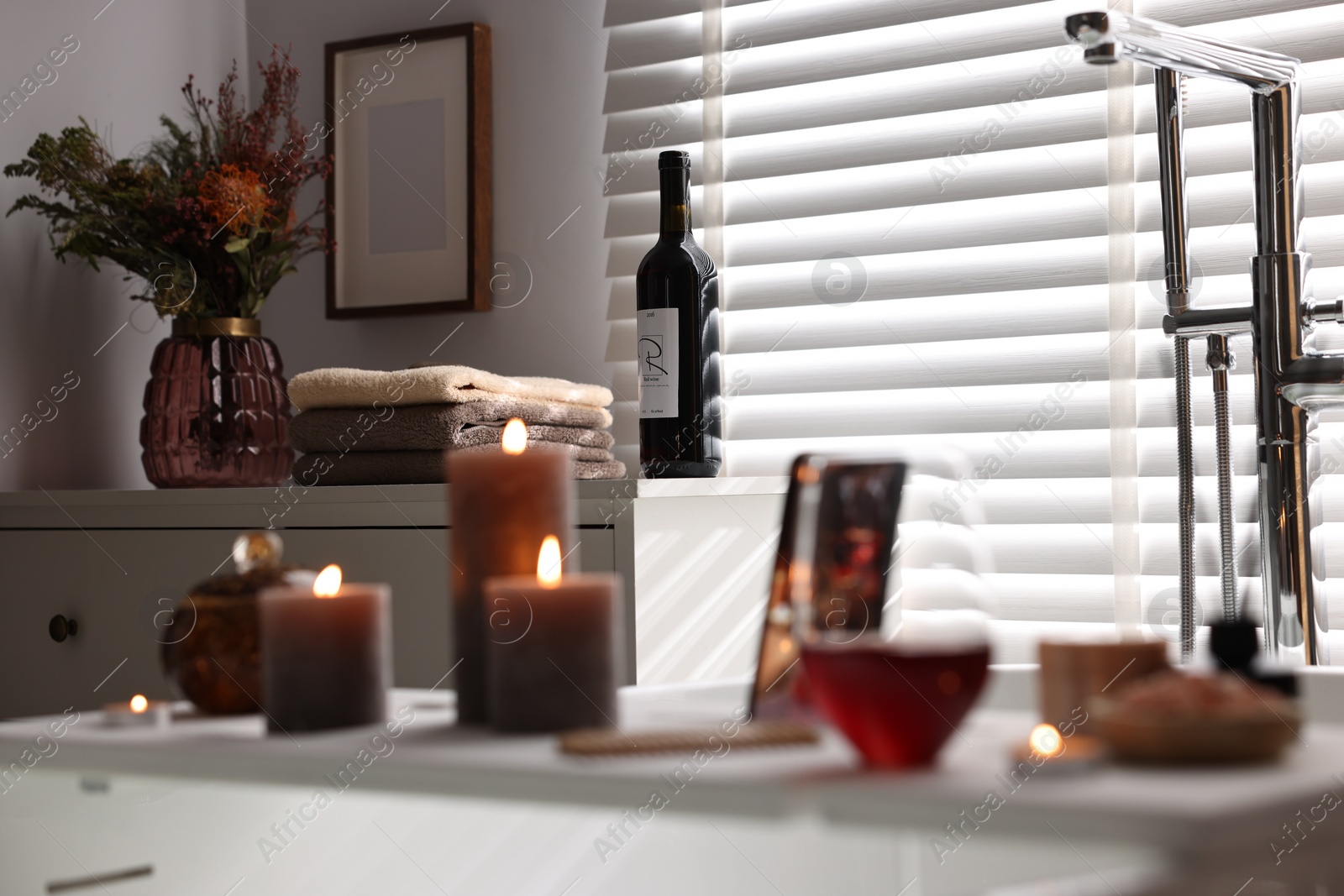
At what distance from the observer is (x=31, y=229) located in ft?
5.32

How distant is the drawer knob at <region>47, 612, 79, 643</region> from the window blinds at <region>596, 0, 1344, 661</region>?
64 cm

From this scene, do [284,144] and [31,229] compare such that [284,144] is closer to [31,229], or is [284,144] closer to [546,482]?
[31,229]

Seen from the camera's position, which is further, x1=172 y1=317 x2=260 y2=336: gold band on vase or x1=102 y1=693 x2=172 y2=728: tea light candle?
x1=172 y1=317 x2=260 y2=336: gold band on vase

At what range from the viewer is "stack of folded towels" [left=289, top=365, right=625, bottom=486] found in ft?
4.10

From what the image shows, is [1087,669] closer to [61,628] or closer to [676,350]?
[676,350]

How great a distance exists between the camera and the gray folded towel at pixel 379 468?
1.26 metres

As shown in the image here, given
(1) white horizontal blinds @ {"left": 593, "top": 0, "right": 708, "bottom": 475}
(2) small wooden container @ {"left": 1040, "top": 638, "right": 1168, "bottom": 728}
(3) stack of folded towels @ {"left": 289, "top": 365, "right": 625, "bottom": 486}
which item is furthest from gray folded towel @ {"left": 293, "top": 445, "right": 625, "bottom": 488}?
(2) small wooden container @ {"left": 1040, "top": 638, "right": 1168, "bottom": 728}

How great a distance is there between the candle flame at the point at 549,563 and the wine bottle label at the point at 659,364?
782 millimetres

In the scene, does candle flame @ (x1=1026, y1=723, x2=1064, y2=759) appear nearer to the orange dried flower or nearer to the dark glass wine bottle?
the dark glass wine bottle

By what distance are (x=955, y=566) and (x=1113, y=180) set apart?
1.02 metres

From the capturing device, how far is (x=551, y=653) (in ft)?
1.51

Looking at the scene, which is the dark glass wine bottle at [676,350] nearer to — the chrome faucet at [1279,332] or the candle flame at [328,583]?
the chrome faucet at [1279,332]

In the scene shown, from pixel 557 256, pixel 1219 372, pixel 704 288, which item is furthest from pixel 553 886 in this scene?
pixel 557 256

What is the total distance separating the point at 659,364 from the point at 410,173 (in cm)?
53
